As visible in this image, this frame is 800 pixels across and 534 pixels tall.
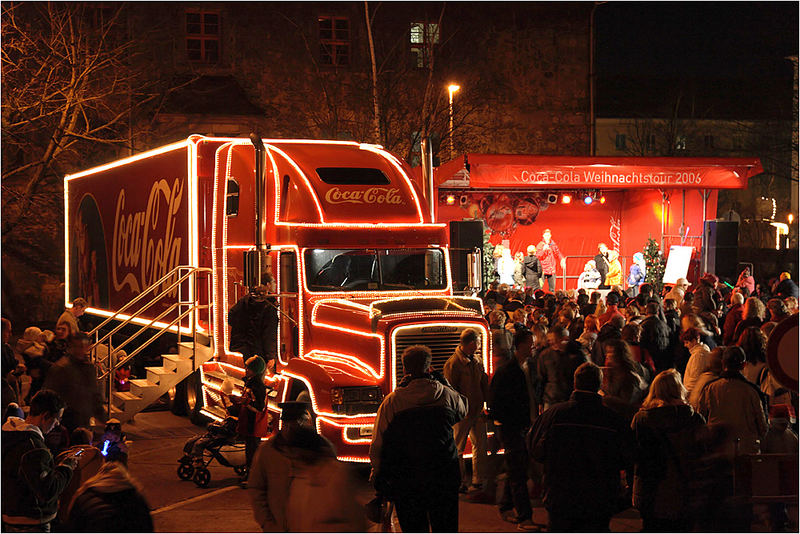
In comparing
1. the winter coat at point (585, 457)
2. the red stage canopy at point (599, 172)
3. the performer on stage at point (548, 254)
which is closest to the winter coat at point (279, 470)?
the winter coat at point (585, 457)

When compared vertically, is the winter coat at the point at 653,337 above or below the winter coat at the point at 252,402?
above

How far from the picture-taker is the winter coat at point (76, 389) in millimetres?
9594

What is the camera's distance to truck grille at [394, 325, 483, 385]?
34.8 ft

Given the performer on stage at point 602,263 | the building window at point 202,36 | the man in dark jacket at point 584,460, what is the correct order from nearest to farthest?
the man in dark jacket at point 584,460 < the performer on stage at point 602,263 < the building window at point 202,36

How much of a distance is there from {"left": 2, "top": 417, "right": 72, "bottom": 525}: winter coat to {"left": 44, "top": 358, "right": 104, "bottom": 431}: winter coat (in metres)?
2.73

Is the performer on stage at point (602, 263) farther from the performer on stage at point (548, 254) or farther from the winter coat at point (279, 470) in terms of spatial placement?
the winter coat at point (279, 470)

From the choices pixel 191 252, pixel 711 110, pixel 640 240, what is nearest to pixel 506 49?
pixel 640 240

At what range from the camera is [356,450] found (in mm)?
10250

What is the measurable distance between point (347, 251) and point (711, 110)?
60131mm

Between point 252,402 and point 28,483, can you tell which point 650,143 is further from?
point 28,483

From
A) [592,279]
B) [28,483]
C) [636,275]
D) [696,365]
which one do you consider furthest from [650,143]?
[28,483]

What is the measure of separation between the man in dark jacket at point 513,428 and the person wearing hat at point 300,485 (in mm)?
3970

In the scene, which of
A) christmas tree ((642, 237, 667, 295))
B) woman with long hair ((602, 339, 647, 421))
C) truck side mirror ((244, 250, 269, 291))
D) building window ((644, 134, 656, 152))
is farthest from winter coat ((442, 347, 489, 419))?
building window ((644, 134, 656, 152))

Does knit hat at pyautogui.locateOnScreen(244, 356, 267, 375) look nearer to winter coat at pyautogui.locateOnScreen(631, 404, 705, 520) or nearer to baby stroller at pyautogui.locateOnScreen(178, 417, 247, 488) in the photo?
baby stroller at pyautogui.locateOnScreen(178, 417, 247, 488)
